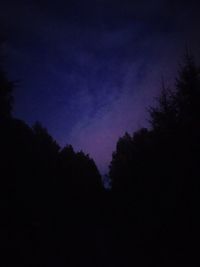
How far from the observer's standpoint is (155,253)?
14.6 meters

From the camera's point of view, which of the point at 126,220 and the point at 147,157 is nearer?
the point at 147,157

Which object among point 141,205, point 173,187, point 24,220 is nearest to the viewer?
point 24,220

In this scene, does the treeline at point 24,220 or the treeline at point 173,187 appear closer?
the treeline at point 24,220

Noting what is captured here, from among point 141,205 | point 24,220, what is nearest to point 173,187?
point 141,205

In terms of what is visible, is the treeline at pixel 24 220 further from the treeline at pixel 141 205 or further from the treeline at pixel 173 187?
the treeline at pixel 173 187

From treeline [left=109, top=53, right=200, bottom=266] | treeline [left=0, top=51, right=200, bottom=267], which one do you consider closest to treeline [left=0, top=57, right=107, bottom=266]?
treeline [left=0, top=51, right=200, bottom=267]

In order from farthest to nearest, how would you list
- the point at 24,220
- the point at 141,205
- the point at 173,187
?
the point at 141,205 < the point at 173,187 < the point at 24,220

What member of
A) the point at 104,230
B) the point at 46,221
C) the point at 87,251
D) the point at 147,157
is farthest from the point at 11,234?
the point at 104,230

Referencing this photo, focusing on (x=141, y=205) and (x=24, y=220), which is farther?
(x=141, y=205)

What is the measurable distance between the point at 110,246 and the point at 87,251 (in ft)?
8.99

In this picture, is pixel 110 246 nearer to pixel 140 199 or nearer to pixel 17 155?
pixel 140 199

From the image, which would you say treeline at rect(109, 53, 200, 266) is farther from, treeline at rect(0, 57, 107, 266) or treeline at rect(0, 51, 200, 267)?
treeline at rect(0, 57, 107, 266)

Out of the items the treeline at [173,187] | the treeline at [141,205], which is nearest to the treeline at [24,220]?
the treeline at [141,205]

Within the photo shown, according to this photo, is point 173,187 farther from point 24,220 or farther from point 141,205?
point 24,220
